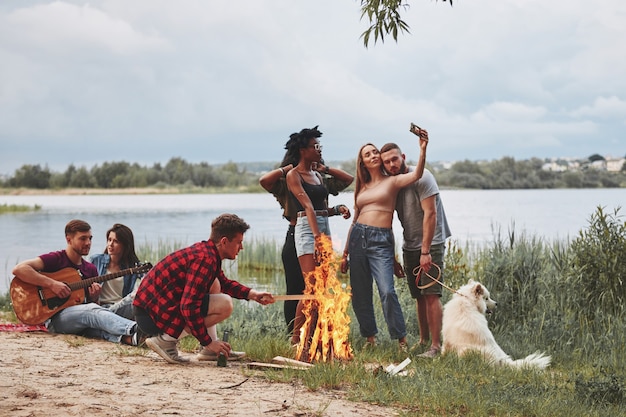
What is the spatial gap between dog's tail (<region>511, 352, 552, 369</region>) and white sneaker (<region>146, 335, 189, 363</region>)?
2950mm

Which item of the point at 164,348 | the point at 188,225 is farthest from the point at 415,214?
the point at 188,225

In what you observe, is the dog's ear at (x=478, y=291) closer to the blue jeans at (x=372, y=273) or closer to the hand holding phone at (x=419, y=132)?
the blue jeans at (x=372, y=273)

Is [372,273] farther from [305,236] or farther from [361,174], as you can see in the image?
[361,174]

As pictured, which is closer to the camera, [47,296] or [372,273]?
[372,273]

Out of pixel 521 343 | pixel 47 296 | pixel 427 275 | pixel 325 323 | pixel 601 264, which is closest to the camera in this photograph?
pixel 325 323

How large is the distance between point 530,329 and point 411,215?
2512mm

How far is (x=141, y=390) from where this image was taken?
17.7ft

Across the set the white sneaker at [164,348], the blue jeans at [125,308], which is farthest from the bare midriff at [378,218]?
the blue jeans at [125,308]

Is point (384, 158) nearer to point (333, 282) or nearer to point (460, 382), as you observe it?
point (333, 282)

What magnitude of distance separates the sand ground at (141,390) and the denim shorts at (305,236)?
1.20m

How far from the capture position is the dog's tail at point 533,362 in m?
6.76

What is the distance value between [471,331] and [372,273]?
1040mm

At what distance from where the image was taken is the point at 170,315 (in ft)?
20.4

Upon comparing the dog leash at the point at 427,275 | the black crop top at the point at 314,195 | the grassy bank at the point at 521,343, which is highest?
the black crop top at the point at 314,195
